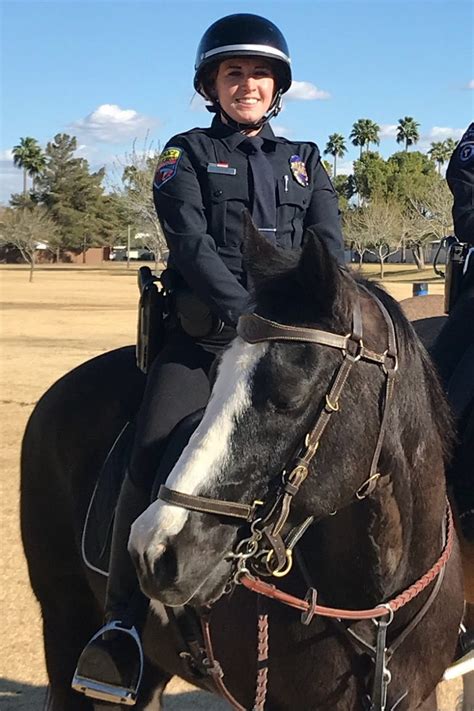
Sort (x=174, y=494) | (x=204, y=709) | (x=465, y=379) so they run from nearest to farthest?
(x=174, y=494) < (x=465, y=379) < (x=204, y=709)

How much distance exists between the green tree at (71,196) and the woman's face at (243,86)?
8937 centimetres

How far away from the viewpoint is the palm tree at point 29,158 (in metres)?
104

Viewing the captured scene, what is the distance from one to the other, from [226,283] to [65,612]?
247 centimetres

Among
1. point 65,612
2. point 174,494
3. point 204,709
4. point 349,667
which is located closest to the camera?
point 174,494

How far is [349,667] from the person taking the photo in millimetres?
3141

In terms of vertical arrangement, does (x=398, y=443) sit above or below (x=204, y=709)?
above

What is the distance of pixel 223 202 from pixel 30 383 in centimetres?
1315

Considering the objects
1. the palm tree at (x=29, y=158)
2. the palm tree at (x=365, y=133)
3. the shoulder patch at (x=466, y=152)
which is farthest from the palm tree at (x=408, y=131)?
the shoulder patch at (x=466, y=152)

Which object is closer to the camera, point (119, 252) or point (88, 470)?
point (88, 470)

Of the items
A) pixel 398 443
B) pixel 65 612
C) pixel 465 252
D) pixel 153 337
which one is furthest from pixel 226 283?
pixel 65 612

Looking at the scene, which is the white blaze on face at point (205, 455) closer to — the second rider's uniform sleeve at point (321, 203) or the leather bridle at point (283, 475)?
the leather bridle at point (283, 475)

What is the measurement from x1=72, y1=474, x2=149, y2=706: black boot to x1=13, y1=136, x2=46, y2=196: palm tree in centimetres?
10345

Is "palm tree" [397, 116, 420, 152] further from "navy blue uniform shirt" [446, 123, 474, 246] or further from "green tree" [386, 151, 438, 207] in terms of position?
"navy blue uniform shirt" [446, 123, 474, 246]

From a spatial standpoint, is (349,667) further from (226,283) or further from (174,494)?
(226,283)
